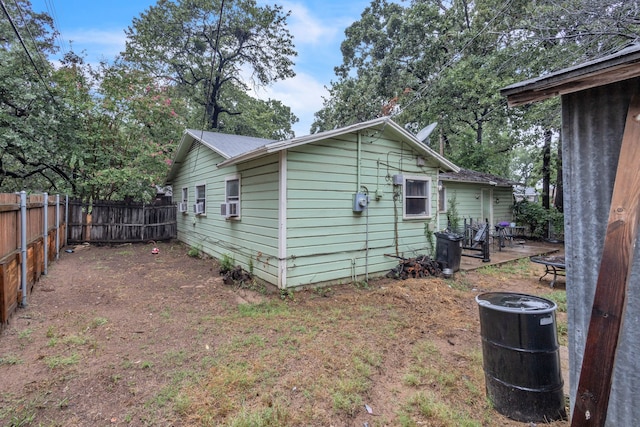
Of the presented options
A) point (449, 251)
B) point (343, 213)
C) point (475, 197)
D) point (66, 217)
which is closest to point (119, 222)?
point (66, 217)

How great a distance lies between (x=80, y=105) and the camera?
10016 millimetres

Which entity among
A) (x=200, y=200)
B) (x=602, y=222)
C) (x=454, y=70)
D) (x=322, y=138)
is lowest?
(x=602, y=222)

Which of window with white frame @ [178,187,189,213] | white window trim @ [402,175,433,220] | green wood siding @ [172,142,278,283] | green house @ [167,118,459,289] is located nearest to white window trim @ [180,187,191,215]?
window with white frame @ [178,187,189,213]

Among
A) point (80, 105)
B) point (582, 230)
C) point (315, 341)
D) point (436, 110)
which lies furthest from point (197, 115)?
point (582, 230)

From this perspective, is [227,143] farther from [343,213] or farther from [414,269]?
[414,269]

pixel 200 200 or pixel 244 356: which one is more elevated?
pixel 200 200

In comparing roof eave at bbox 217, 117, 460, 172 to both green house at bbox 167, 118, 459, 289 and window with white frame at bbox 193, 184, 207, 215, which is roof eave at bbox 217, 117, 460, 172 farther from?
window with white frame at bbox 193, 184, 207, 215

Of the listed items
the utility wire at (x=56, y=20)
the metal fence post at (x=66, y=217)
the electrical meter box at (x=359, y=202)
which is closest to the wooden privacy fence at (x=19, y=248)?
the metal fence post at (x=66, y=217)

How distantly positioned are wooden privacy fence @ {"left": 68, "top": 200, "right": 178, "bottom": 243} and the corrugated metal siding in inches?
504

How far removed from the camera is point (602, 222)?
1751mm

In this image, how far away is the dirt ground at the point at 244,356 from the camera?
2.40 meters

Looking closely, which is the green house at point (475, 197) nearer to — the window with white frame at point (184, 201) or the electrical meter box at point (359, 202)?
the electrical meter box at point (359, 202)

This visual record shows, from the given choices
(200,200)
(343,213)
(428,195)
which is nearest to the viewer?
(343,213)

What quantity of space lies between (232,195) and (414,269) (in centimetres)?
466
